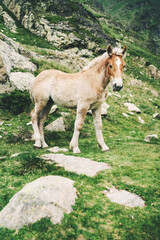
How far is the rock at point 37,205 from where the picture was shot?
305 cm

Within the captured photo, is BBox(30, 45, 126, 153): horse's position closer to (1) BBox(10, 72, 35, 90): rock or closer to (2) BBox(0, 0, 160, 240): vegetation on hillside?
(2) BBox(0, 0, 160, 240): vegetation on hillside

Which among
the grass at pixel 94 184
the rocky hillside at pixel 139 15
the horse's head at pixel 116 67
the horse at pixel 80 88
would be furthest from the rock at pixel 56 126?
the rocky hillside at pixel 139 15

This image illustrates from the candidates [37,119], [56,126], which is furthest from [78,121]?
[56,126]

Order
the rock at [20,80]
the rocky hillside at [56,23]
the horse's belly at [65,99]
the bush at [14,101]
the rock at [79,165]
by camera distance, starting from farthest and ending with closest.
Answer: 1. the rocky hillside at [56,23]
2. the rock at [20,80]
3. the bush at [14,101]
4. the horse's belly at [65,99]
5. the rock at [79,165]

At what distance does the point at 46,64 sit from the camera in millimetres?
16562

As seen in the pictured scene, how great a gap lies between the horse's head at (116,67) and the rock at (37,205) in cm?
399

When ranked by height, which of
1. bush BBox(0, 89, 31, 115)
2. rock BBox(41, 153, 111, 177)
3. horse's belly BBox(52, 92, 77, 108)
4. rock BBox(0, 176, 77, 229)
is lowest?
bush BBox(0, 89, 31, 115)

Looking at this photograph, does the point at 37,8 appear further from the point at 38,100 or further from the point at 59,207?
the point at 59,207

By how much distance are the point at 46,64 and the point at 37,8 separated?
26687mm

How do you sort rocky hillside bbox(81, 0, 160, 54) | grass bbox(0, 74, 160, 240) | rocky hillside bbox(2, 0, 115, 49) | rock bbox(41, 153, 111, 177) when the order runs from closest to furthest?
1. grass bbox(0, 74, 160, 240)
2. rock bbox(41, 153, 111, 177)
3. rocky hillside bbox(2, 0, 115, 49)
4. rocky hillside bbox(81, 0, 160, 54)

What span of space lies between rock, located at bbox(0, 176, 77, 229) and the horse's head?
3990mm

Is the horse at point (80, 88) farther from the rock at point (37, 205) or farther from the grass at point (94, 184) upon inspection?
the rock at point (37, 205)

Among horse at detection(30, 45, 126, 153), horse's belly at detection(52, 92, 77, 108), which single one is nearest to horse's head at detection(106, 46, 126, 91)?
horse at detection(30, 45, 126, 153)

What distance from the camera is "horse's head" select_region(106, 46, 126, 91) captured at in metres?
6.20
